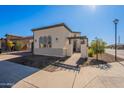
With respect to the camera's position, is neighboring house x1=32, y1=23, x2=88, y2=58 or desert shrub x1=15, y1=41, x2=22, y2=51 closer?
neighboring house x1=32, y1=23, x2=88, y2=58

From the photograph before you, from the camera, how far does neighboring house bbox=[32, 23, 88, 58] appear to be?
10673 mm

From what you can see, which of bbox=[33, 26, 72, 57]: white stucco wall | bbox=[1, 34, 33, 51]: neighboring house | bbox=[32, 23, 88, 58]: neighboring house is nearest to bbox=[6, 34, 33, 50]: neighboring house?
bbox=[1, 34, 33, 51]: neighboring house

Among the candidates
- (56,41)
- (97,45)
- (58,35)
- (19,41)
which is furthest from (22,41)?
(97,45)

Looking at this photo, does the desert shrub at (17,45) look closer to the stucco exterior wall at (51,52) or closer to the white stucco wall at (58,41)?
the stucco exterior wall at (51,52)

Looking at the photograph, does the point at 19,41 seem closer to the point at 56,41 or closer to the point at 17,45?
the point at 17,45

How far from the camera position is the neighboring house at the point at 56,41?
10673mm

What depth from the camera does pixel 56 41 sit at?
36.2ft

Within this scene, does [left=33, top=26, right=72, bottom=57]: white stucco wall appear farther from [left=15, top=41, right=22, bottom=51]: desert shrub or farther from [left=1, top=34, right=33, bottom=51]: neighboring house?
[left=15, top=41, right=22, bottom=51]: desert shrub

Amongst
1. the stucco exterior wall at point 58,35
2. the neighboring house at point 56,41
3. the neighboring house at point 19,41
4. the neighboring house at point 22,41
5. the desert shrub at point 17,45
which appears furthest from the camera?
the neighboring house at point 22,41

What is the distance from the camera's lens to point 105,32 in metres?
7.09

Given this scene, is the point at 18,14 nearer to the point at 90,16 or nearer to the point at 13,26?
the point at 13,26

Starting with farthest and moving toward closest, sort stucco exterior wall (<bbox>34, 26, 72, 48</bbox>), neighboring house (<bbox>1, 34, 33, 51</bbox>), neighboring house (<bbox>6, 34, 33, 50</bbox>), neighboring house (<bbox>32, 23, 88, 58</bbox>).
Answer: neighboring house (<bbox>6, 34, 33, 50</bbox>) → neighboring house (<bbox>1, 34, 33, 51</bbox>) → stucco exterior wall (<bbox>34, 26, 72, 48</bbox>) → neighboring house (<bbox>32, 23, 88, 58</bbox>)

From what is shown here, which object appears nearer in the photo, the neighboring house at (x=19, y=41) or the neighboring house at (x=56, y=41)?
the neighboring house at (x=56, y=41)

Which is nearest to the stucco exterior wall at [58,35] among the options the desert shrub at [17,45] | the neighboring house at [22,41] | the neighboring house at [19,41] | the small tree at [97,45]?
the small tree at [97,45]
